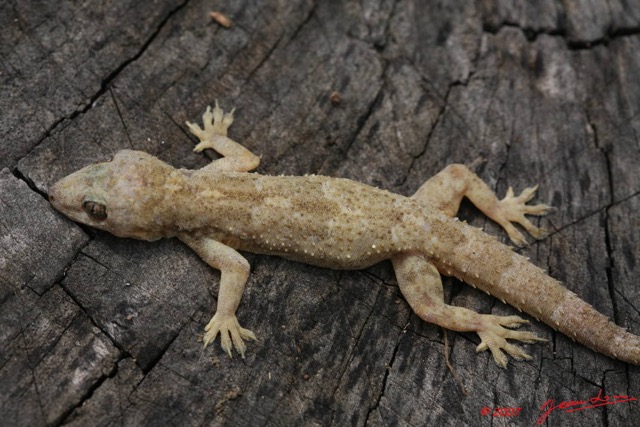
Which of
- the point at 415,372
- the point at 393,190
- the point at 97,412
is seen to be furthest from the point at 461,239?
the point at 97,412

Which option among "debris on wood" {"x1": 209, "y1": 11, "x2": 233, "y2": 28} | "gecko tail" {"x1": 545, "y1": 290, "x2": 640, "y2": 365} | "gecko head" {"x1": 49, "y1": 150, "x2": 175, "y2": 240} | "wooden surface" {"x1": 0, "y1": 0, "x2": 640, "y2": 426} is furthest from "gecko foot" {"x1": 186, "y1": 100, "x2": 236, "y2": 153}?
"gecko tail" {"x1": 545, "y1": 290, "x2": 640, "y2": 365}

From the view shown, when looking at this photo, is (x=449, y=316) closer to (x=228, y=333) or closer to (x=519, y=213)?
(x=519, y=213)

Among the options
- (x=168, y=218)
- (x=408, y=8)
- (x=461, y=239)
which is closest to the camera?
(x=168, y=218)

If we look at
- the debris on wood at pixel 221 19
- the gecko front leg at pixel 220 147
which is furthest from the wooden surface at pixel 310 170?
the gecko front leg at pixel 220 147

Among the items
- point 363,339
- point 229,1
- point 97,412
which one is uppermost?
point 229,1

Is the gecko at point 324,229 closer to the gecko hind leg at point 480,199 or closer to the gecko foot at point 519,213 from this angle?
the gecko hind leg at point 480,199

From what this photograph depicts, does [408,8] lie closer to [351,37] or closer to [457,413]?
[351,37]

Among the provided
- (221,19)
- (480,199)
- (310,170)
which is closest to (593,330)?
(480,199)

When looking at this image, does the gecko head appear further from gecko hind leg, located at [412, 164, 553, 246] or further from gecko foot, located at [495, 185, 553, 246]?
gecko foot, located at [495, 185, 553, 246]
